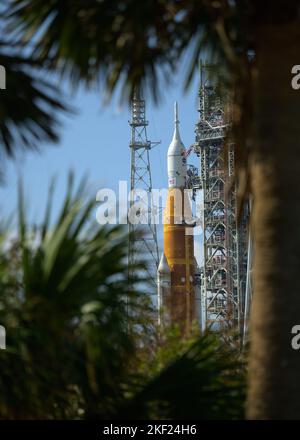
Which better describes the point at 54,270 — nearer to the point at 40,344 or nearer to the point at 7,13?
the point at 40,344

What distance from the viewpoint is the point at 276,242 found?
6.77m

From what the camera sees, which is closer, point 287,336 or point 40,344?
point 287,336

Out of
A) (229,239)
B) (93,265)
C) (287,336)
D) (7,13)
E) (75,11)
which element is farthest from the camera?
(229,239)

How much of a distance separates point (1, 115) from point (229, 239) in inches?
2888

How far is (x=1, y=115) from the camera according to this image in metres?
8.13

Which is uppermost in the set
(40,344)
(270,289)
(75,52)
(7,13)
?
(7,13)

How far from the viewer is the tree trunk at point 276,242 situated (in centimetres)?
663

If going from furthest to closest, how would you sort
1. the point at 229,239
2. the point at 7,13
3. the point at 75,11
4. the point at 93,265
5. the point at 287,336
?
the point at 229,239 → the point at 7,13 → the point at 75,11 → the point at 93,265 → the point at 287,336

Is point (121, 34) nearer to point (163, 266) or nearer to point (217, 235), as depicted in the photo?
point (163, 266)

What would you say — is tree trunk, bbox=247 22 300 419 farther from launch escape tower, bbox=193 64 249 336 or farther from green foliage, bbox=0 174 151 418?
launch escape tower, bbox=193 64 249 336

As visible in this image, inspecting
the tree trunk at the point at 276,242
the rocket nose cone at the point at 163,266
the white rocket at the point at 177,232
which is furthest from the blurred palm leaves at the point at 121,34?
the white rocket at the point at 177,232

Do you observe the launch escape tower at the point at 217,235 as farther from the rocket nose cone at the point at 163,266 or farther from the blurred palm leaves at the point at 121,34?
the blurred palm leaves at the point at 121,34
